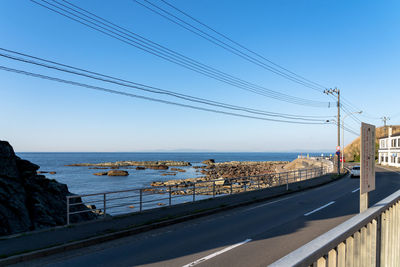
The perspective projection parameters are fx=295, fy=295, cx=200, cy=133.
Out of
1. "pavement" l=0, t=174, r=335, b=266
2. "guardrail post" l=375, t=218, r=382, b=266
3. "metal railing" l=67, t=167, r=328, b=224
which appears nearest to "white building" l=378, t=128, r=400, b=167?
"metal railing" l=67, t=167, r=328, b=224

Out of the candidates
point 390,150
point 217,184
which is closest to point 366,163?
point 217,184

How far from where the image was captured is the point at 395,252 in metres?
3.90

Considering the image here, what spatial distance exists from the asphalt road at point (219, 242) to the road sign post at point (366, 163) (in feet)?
11.3

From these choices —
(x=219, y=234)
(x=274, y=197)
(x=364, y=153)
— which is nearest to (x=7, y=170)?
(x=219, y=234)

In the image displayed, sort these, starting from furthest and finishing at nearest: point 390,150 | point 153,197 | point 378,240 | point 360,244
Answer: point 390,150
point 153,197
point 378,240
point 360,244

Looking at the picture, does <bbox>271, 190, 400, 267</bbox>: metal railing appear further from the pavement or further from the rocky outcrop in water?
the rocky outcrop in water

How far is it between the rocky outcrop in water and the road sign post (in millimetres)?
15416

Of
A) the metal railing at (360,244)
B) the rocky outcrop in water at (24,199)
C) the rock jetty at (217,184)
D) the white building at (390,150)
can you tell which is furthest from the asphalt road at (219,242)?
the white building at (390,150)

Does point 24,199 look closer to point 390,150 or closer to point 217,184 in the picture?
point 217,184

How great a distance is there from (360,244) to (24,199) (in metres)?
18.6

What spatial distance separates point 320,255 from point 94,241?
9033 millimetres

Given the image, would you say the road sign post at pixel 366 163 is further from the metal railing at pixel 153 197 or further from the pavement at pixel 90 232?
the metal railing at pixel 153 197

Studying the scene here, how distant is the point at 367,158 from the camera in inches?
203

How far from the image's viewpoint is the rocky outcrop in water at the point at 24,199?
1509cm
